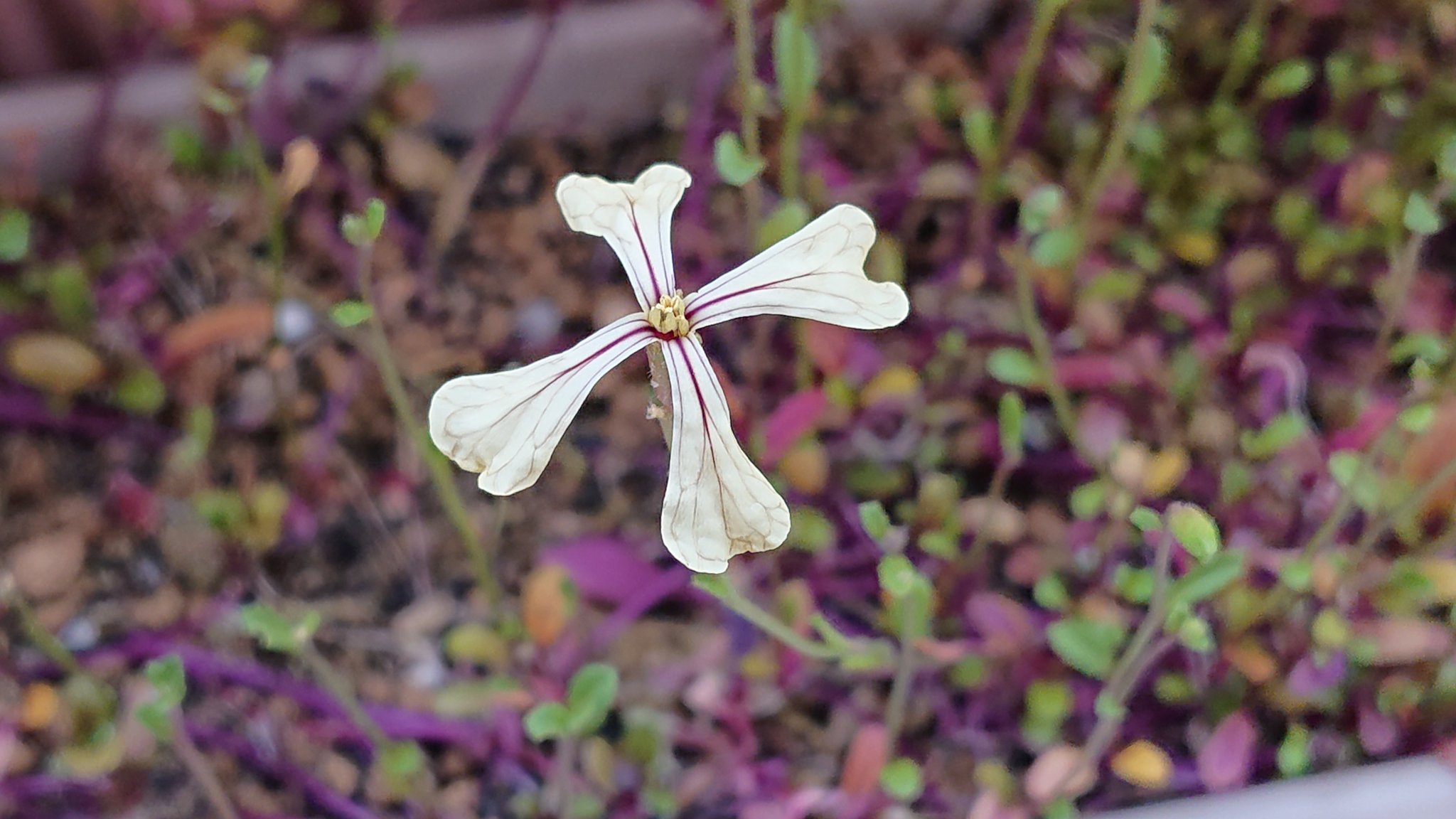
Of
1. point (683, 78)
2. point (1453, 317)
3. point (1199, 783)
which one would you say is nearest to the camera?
point (1199, 783)

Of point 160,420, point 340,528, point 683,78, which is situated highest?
point 683,78

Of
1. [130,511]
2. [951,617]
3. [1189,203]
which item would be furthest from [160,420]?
[1189,203]

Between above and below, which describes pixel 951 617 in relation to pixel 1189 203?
below

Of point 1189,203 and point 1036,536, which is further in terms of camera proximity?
point 1189,203

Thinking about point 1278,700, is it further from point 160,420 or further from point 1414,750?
point 160,420

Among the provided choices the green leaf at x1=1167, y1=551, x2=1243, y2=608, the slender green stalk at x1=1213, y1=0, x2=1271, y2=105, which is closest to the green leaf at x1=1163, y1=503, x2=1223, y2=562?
the green leaf at x1=1167, y1=551, x2=1243, y2=608

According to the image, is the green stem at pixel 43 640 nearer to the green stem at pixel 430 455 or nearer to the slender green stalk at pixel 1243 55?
the green stem at pixel 430 455

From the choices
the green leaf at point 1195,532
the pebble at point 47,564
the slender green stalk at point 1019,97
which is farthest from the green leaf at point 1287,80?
the pebble at point 47,564

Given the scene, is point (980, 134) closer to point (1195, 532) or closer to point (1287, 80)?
point (1287, 80)

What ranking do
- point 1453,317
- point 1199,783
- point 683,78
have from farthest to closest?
point 683,78
point 1453,317
point 1199,783
